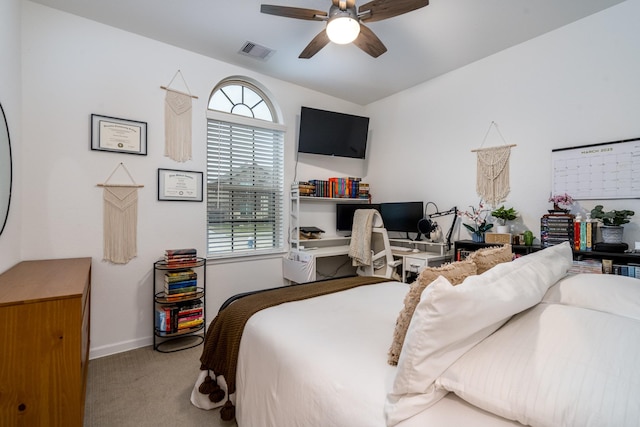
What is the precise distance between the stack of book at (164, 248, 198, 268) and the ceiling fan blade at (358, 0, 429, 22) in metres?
2.37

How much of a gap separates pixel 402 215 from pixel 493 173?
3.55 feet

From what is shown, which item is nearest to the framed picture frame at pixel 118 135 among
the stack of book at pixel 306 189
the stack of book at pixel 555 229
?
the stack of book at pixel 306 189

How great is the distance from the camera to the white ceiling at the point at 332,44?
2346mm

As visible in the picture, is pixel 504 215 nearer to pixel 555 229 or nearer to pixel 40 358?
pixel 555 229

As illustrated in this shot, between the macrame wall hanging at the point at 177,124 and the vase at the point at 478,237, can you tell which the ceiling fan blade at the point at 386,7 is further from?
the vase at the point at 478,237

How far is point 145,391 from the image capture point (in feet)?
6.70

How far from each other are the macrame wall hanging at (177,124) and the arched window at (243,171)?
0.25 meters

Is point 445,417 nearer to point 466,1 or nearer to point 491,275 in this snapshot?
point 491,275

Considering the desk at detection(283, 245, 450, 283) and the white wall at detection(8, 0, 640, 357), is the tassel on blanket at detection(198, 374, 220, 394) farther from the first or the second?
the desk at detection(283, 245, 450, 283)

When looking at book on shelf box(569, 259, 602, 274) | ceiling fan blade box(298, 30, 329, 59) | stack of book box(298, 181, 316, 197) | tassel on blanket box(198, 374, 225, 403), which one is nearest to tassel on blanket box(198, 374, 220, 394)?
tassel on blanket box(198, 374, 225, 403)

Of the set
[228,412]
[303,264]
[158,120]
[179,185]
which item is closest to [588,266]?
[303,264]

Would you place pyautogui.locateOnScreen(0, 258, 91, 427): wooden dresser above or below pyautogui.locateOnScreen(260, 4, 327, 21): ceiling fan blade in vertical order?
below

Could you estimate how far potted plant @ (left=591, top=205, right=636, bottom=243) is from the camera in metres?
2.23

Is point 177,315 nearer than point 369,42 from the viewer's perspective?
No
